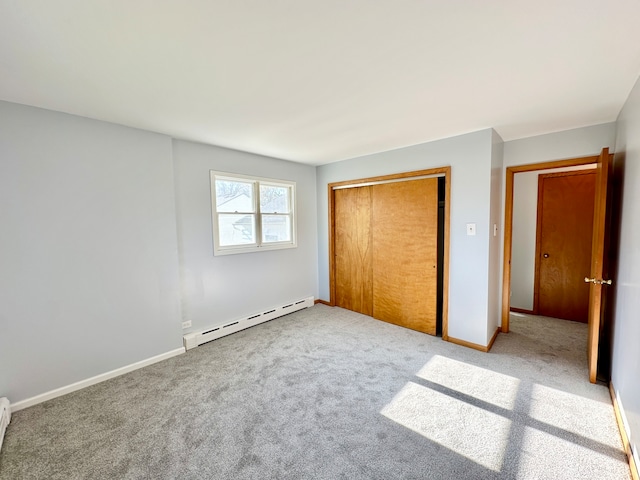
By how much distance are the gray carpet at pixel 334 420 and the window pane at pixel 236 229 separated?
135 centimetres

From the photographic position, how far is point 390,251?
147 inches

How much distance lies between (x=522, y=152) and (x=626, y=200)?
134cm

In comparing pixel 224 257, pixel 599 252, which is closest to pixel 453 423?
pixel 599 252

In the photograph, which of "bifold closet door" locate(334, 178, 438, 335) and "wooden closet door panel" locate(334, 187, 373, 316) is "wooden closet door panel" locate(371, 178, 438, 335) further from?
"wooden closet door panel" locate(334, 187, 373, 316)

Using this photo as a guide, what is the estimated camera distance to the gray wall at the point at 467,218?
2859 millimetres

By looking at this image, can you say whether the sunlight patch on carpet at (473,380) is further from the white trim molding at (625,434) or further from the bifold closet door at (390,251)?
the bifold closet door at (390,251)

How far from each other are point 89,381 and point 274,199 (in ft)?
9.19

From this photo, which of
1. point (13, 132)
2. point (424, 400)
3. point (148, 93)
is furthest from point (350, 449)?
point (13, 132)

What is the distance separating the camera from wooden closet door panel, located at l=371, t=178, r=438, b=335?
3.33m

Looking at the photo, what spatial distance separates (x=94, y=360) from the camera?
2.46m

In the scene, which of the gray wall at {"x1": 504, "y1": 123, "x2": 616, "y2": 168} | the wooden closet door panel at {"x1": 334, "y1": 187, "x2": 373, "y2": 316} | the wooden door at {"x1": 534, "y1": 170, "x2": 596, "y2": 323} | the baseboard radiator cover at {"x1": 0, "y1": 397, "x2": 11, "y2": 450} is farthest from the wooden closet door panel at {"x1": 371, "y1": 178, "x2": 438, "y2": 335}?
the baseboard radiator cover at {"x1": 0, "y1": 397, "x2": 11, "y2": 450}

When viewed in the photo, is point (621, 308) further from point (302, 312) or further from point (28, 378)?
point (28, 378)

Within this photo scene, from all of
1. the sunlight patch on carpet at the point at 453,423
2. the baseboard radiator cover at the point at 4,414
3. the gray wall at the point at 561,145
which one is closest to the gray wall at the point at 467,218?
the gray wall at the point at 561,145

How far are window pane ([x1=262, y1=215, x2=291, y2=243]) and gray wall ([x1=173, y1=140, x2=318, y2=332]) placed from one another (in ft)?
0.63
